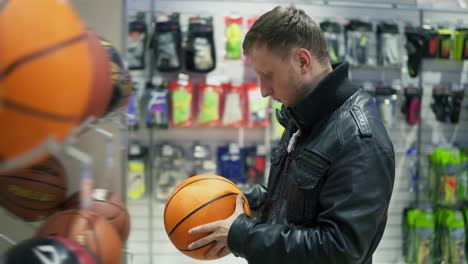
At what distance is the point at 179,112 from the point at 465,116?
2.89 metres

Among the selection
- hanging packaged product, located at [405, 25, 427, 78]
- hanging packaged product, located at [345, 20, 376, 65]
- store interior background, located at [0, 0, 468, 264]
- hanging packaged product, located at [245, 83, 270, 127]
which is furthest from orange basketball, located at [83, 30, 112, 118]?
hanging packaged product, located at [405, 25, 427, 78]

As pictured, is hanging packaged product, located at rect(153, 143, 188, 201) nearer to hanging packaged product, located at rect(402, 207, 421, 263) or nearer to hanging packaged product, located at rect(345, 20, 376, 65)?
hanging packaged product, located at rect(345, 20, 376, 65)

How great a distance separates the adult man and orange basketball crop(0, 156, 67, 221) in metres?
0.49

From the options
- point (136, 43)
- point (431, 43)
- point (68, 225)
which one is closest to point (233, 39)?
point (136, 43)

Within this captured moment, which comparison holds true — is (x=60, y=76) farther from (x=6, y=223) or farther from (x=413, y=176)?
(x=413, y=176)

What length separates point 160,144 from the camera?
165 inches

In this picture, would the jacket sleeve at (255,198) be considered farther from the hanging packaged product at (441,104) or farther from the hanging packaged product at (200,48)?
the hanging packaged product at (441,104)

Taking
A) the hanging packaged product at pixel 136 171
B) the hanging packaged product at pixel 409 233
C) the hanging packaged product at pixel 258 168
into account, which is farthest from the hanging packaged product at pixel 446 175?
the hanging packaged product at pixel 136 171

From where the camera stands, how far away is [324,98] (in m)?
1.58

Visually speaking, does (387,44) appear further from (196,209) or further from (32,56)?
(32,56)

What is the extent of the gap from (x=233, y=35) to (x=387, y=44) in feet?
A: 4.83

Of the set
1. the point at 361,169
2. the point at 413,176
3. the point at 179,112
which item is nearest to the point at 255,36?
the point at 361,169

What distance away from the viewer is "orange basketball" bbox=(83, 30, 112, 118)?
38.5 inches

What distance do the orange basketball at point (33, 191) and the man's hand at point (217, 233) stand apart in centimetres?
48
